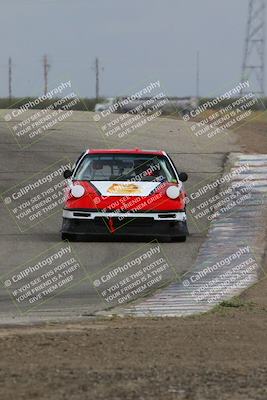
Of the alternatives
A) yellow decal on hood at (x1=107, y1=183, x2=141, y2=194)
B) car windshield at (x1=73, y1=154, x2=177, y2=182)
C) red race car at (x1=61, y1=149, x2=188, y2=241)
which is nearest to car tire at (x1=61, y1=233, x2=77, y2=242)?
red race car at (x1=61, y1=149, x2=188, y2=241)

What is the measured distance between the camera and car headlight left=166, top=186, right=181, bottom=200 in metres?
18.2

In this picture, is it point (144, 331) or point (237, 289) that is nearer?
point (144, 331)

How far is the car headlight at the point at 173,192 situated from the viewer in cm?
1825

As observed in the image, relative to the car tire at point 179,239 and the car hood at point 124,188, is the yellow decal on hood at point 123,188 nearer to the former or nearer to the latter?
the car hood at point 124,188

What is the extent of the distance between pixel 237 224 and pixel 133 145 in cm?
1537

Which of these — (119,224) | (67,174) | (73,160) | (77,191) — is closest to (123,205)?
(119,224)

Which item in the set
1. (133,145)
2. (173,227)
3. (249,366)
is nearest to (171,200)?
(173,227)

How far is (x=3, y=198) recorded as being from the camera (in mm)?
24391

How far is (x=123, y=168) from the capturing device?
1878 cm

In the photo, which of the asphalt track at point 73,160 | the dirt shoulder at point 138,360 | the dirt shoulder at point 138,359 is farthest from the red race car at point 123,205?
the dirt shoulder at point 138,360

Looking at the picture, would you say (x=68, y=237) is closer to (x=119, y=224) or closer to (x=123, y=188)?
(x=119, y=224)

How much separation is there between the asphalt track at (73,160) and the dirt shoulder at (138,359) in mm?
1571

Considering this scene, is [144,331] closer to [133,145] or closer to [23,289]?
[23,289]

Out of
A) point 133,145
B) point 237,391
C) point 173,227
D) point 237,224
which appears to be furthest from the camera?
point 133,145
